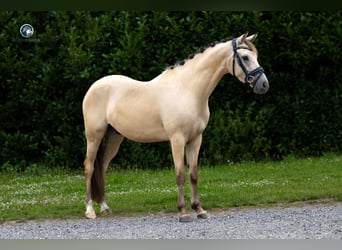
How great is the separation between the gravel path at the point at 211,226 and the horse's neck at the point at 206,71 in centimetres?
138

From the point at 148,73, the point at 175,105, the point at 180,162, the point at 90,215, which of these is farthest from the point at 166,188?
the point at 148,73

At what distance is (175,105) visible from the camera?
7082mm

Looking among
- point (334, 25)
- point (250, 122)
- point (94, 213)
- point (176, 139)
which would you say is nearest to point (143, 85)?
point (176, 139)

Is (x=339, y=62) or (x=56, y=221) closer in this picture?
(x=56, y=221)

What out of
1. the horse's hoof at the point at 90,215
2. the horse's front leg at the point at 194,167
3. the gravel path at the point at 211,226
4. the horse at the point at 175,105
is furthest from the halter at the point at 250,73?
the horse's hoof at the point at 90,215

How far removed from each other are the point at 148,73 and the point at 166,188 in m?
2.68

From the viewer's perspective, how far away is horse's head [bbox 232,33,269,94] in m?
6.91

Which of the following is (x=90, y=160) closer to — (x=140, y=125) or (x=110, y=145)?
(x=110, y=145)

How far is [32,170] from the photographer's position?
1136 centimetres

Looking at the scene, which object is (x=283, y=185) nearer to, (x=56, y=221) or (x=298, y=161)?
(x=298, y=161)

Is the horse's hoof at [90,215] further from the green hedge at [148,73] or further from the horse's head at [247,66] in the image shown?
the green hedge at [148,73]

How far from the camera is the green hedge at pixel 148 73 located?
11352 mm

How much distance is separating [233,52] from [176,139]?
1.09 meters

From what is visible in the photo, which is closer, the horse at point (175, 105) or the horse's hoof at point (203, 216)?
the horse at point (175, 105)
